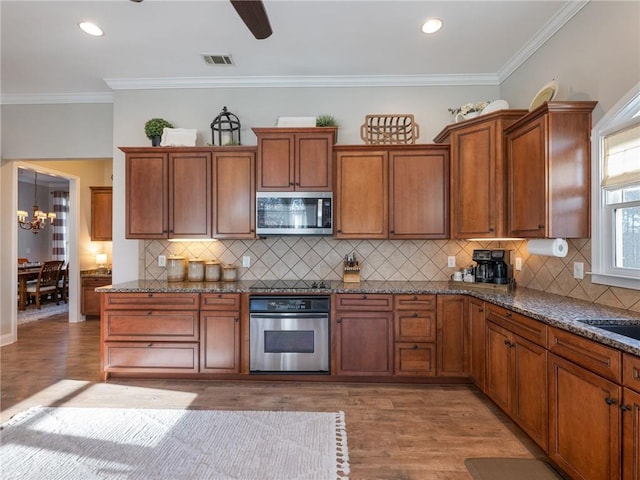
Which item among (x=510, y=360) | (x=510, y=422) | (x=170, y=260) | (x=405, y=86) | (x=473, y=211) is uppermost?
(x=405, y=86)

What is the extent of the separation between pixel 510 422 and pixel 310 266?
7.27 ft

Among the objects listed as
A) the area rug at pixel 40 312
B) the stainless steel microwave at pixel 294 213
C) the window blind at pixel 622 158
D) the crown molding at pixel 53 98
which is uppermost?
the crown molding at pixel 53 98

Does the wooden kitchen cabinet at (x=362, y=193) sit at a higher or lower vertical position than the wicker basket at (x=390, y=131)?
lower

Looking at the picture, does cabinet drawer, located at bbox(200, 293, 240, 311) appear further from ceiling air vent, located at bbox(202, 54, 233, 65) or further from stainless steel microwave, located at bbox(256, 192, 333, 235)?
ceiling air vent, located at bbox(202, 54, 233, 65)

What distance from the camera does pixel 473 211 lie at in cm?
310

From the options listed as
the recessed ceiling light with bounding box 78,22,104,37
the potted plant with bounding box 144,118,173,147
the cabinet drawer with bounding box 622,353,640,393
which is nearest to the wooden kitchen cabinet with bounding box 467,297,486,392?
the cabinet drawer with bounding box 622,353,640,393

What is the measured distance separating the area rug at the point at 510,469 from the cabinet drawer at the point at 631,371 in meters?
0.89

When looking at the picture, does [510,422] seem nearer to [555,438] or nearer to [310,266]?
[555,438]

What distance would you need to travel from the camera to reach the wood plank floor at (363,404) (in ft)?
6.84

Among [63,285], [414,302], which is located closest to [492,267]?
[414,302]

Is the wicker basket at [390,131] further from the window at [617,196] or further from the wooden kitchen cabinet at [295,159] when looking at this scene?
the window at [617,196]

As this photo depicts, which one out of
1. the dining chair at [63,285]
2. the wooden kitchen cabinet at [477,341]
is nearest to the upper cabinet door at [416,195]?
the wooden kitchen cabinet at [477,341]

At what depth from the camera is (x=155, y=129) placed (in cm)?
352

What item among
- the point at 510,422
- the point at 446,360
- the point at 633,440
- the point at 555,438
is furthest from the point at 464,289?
the point at 633,440
